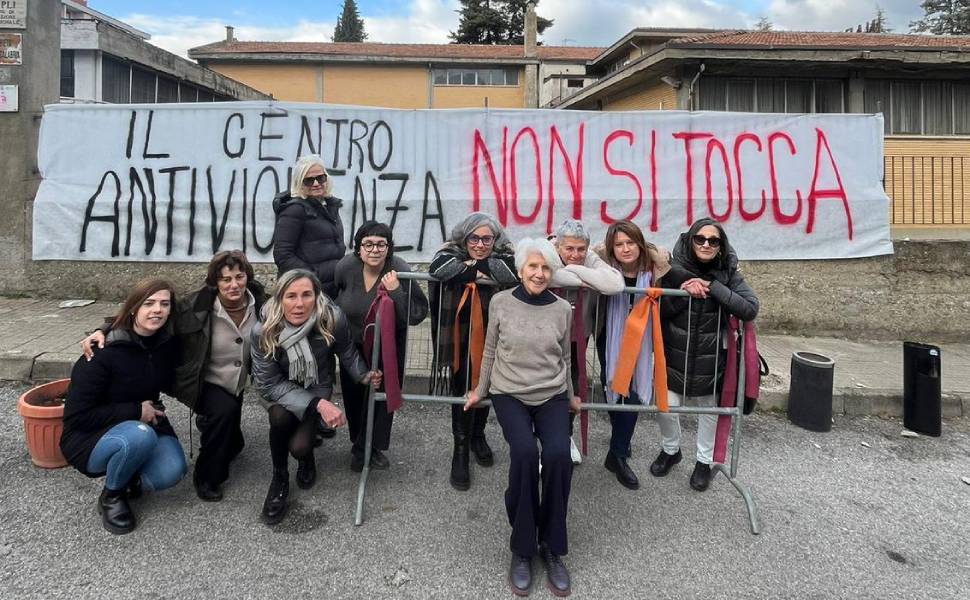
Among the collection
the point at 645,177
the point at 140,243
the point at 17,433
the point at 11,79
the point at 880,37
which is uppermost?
the point at 880,37

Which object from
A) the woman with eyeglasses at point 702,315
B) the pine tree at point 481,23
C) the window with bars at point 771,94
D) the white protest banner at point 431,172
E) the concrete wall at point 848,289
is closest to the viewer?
the woman with eyeglasses at point 702,315

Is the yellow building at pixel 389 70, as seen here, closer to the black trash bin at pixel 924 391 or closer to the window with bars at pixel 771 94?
the window with bars at pixel 771 94

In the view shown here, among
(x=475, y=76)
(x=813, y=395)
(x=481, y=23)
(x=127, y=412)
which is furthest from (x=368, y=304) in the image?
(x=481, y=23)

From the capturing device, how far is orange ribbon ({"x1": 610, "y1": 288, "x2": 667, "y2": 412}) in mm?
3188

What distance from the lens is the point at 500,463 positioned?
11.8ft

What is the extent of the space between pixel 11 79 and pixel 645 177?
7.55m

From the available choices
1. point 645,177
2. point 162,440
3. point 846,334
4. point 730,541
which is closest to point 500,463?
point 730,541

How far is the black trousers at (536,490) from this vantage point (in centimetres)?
249

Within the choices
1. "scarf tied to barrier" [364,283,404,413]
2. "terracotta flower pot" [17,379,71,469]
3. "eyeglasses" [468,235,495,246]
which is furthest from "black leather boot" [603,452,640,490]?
"terracotta flower pot" [17,379,71,469]

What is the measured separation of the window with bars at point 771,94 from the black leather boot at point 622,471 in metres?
10.8

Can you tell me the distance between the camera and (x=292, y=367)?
9.95 feet

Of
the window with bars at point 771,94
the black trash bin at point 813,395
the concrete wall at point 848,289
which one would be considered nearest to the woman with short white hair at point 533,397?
the black trash bin at point 813,395

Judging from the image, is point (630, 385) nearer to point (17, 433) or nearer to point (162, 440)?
point (162, 440)

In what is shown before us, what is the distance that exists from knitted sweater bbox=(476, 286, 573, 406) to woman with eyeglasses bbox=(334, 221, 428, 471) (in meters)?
0.76
